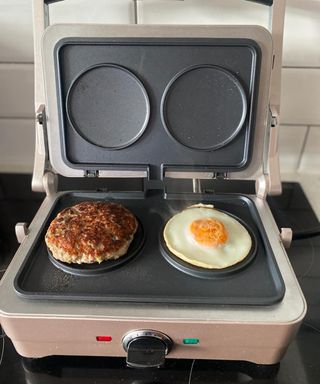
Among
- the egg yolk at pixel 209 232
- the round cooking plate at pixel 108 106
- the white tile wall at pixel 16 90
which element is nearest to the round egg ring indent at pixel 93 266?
the egg yolk at pixel 209 232

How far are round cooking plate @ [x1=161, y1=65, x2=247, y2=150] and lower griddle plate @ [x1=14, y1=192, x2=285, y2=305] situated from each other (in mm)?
191

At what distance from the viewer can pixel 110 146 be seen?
0.76 m

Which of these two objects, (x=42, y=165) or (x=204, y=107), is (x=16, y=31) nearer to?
(x=42, y=165)

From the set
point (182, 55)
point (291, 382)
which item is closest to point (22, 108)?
point (182, 55)

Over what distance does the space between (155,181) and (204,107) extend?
0.70ft

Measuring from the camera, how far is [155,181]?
877 millimetres

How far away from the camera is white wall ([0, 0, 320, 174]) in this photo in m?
0.89

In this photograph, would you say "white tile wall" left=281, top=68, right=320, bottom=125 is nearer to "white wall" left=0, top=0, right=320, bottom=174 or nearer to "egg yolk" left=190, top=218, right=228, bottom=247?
"white wall" left=0, top=0, right=320, bottom=174

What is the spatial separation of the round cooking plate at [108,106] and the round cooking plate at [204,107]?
5cm

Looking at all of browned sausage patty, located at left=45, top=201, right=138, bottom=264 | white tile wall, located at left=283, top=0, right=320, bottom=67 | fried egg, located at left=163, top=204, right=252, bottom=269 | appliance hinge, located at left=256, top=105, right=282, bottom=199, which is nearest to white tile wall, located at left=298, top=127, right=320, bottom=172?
white tile wall, located at left=283, top=0, right=320, bottom=67

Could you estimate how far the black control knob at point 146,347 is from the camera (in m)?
0.56

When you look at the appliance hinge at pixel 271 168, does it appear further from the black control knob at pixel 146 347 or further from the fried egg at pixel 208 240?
the black control knob at pixel 146 347

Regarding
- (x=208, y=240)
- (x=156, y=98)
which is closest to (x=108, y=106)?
(x=156, y=98)

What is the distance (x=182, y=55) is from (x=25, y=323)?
0.51 meters
